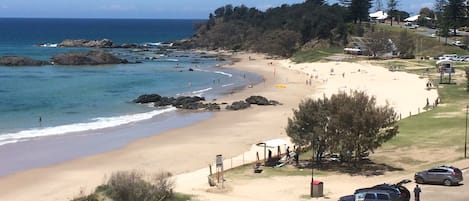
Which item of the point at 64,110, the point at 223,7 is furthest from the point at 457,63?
the point at 223,7

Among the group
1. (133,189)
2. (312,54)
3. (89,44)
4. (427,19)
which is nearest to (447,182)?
(133,189)

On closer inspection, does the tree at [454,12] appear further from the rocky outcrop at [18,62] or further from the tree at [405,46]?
the rocky outcrop at [18,62]

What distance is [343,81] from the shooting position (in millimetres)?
76812

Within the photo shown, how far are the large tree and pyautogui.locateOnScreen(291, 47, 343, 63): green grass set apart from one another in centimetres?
7730

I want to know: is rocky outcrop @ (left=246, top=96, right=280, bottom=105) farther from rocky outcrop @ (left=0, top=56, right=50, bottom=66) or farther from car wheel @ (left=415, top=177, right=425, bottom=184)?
rocky outcrop @ (left=0, top=56, right=50, bottom=66)

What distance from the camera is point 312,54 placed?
11594 centimetres

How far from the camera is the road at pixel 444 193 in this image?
23875mm

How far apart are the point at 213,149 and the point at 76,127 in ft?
43.4

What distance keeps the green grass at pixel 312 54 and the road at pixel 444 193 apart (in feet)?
272

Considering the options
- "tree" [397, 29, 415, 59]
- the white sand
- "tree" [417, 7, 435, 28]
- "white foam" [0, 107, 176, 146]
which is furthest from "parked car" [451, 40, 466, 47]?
"white foam" [0, 107, 176, 146]

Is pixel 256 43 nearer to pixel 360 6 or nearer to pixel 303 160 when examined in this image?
pixel 360 6

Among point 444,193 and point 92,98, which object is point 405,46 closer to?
point 92,98

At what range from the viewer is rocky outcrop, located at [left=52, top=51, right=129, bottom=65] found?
11262cm

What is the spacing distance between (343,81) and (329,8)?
6899cm
